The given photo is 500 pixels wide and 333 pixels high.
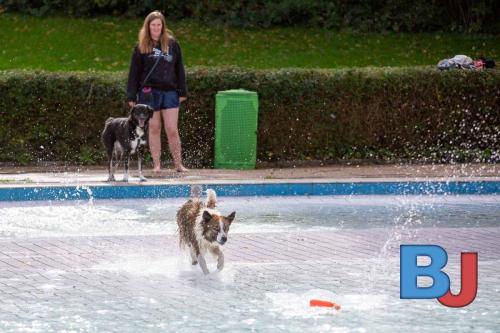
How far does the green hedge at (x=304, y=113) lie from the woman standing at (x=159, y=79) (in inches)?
40.7

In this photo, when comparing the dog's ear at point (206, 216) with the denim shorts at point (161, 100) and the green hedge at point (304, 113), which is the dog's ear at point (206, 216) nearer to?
the denim shorts at point (161, 100)

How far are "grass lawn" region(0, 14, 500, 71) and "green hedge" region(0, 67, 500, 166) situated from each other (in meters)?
5.92

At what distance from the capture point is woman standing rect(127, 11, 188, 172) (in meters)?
14.9

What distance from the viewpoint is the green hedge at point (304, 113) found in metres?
16.0

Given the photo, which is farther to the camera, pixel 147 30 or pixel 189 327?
pixel 147 30

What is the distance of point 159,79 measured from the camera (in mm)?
14914

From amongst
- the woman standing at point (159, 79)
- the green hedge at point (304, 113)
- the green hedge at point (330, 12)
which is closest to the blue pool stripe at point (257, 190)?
the woman standing at point (159, 79)

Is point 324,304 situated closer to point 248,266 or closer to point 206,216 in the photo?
point 206,216

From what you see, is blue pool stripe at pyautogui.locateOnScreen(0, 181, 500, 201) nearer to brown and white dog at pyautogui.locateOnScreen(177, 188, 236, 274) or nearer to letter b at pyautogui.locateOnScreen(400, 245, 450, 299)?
brown and white dog at pyautogui.locateOnScreen(177, 188, 236, 274)

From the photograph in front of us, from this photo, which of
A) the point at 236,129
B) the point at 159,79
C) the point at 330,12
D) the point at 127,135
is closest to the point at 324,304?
the point at 127,135

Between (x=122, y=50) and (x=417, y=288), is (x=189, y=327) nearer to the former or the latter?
(x=417, y=288)

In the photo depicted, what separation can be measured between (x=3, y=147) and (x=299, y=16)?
10707mm

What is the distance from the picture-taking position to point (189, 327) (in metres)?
7.50

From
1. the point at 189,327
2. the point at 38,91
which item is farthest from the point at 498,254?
the point at 38,91
